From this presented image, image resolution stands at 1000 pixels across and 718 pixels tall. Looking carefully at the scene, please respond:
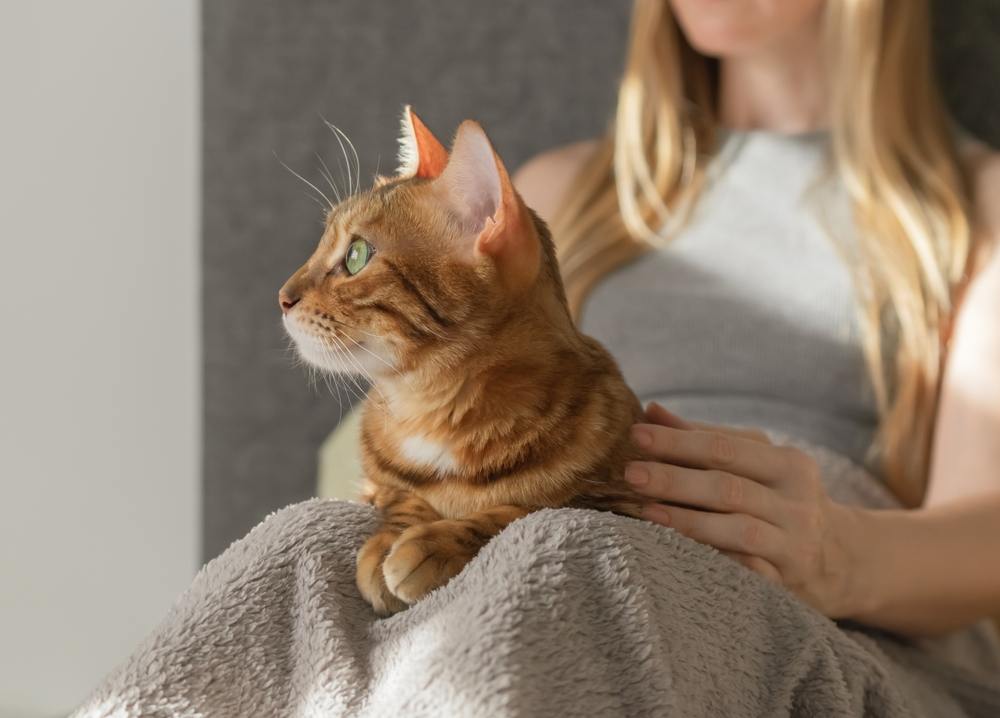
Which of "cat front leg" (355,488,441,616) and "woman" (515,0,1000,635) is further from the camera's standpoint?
"woman" (515,0,1000,635)

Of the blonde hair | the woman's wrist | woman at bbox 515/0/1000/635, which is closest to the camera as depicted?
the woman's wrist

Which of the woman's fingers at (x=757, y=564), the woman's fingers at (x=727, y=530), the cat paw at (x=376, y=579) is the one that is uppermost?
the cat paw at (x=376, y=579)

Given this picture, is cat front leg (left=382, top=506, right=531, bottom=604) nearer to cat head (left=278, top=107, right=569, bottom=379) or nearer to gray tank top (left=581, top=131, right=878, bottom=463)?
cat head (left=278, top=107, right=569, bottom=379)

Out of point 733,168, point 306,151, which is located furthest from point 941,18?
point 306,151

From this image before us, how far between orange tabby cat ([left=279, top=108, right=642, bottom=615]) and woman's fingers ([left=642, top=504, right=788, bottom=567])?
0.04m

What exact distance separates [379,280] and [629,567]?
0.27 metres

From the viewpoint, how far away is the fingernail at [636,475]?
0.78m

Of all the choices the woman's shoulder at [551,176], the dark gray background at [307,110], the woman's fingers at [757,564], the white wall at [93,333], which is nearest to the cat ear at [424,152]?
the woman's fingers at [757,564]

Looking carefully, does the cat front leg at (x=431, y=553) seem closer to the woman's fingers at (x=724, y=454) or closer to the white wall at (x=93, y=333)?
the woman's fingers at (x=724, y=454)

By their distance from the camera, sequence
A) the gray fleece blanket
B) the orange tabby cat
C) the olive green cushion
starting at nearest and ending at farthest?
the gray fleece blanket, the orange tabby cat, the olive green cushion

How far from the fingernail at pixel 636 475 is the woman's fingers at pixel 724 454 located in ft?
0.09

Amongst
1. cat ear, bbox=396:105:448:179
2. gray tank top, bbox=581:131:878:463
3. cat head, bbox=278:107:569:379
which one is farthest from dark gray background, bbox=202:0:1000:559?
cat head, bbox=278:107:569:379

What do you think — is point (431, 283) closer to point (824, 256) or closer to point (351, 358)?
point (351, 358)

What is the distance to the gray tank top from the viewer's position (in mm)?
1340
